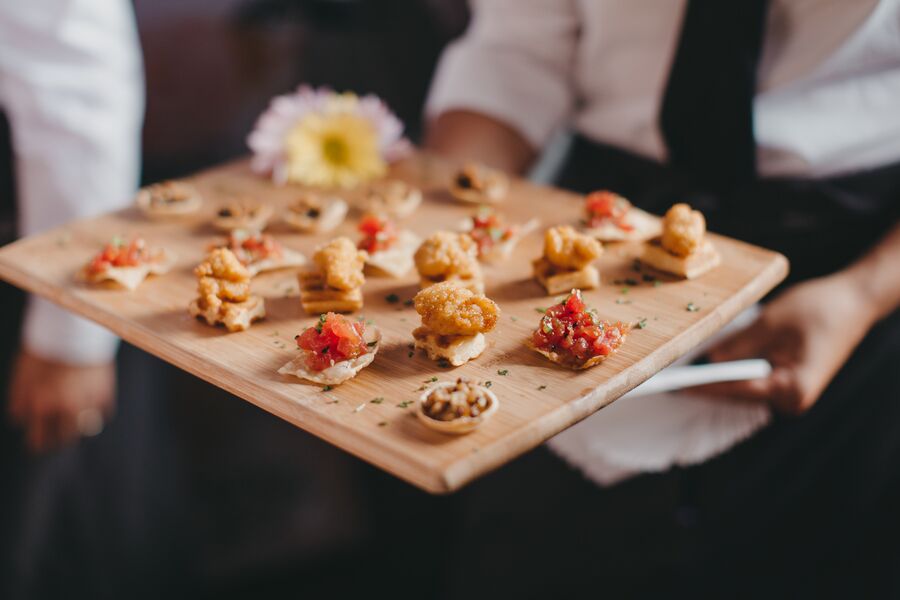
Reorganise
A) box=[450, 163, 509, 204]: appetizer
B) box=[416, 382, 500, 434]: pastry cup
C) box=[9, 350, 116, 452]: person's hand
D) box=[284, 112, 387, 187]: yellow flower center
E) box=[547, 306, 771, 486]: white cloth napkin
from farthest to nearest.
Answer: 1. box=[9, 350, 116, 452]: person's hand
2. box=[284, 112, 387, 187]: yellow flower center
3. box=[450, 163, 509, 204]: appetizer
4. box=[547, 306, 771, 486]: white cloth napkin
5. box=[416, 382, 500, 434]: pastry cup

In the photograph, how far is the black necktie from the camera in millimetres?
1931

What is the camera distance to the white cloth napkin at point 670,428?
6.44ft

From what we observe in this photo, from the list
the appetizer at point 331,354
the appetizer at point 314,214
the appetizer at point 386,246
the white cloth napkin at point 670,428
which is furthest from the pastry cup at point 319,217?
the white cloth napkin at point 670,428

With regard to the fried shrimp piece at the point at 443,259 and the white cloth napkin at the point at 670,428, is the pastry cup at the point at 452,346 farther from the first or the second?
the white cloth napkin at the point at 670,428

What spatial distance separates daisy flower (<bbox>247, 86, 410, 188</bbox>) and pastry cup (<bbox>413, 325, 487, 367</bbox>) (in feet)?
2.73

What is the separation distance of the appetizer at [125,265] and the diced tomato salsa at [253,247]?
0.15 metres

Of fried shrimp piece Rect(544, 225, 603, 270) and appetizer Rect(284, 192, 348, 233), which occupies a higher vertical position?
fried shrimp piece Rect(544, 225, 603, 270)

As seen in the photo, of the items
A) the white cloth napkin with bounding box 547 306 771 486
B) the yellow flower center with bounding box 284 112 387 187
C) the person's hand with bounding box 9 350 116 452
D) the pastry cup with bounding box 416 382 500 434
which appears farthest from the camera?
the person's hand with bounding box 9 350 116 452

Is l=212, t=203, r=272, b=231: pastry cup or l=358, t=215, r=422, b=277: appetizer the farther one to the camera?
l=212, t=203, r=272, b=231: pastry cup

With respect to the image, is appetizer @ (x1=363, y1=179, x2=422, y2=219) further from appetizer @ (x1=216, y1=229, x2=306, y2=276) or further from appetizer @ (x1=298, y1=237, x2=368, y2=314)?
appetizer @ (x1=298, y1=237, x2=368, y2=314)

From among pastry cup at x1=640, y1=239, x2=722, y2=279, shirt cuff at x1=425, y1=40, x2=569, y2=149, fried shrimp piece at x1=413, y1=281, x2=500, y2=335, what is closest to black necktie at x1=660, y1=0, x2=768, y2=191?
pastry cup at x1=640, y1=239, x2=722, y2=279

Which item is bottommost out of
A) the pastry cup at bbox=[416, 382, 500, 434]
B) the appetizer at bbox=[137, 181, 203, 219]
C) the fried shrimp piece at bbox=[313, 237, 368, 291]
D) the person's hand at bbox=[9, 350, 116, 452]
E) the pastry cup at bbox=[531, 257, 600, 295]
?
the person's hand at bbox=[9, 350, 116, 452]

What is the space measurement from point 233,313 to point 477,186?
0.77 meters

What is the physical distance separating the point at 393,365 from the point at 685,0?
1226 millimetres
